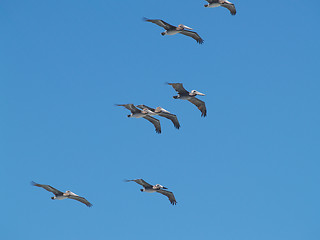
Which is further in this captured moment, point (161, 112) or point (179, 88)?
point (161, 112)

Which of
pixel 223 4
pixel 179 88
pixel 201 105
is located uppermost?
pixel 223 4

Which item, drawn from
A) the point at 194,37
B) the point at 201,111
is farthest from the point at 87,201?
the point at 194,37

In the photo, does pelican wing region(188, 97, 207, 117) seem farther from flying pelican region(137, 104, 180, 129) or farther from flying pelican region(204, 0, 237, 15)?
flying pelican region(204, 0, 237, 15)

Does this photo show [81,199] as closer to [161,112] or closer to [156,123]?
[156,123]

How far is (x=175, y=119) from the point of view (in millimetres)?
67375

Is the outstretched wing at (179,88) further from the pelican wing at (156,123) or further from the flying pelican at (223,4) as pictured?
the flying pelican at (223,4)

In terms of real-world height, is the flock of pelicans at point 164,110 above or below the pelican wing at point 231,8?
below

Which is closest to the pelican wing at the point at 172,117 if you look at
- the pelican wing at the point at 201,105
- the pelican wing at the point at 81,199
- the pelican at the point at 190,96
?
the pelican at the point at 190,96

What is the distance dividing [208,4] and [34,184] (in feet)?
69.1

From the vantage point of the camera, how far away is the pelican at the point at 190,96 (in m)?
64.3

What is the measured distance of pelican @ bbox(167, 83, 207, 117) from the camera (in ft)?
211

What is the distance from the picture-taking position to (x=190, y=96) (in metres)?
65.4

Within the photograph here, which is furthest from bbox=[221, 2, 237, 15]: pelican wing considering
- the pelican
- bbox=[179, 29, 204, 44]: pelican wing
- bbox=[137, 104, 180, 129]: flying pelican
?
bbox=[137, 104, 180, 129]: flying pelican

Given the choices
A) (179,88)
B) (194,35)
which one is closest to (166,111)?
(179,88)
